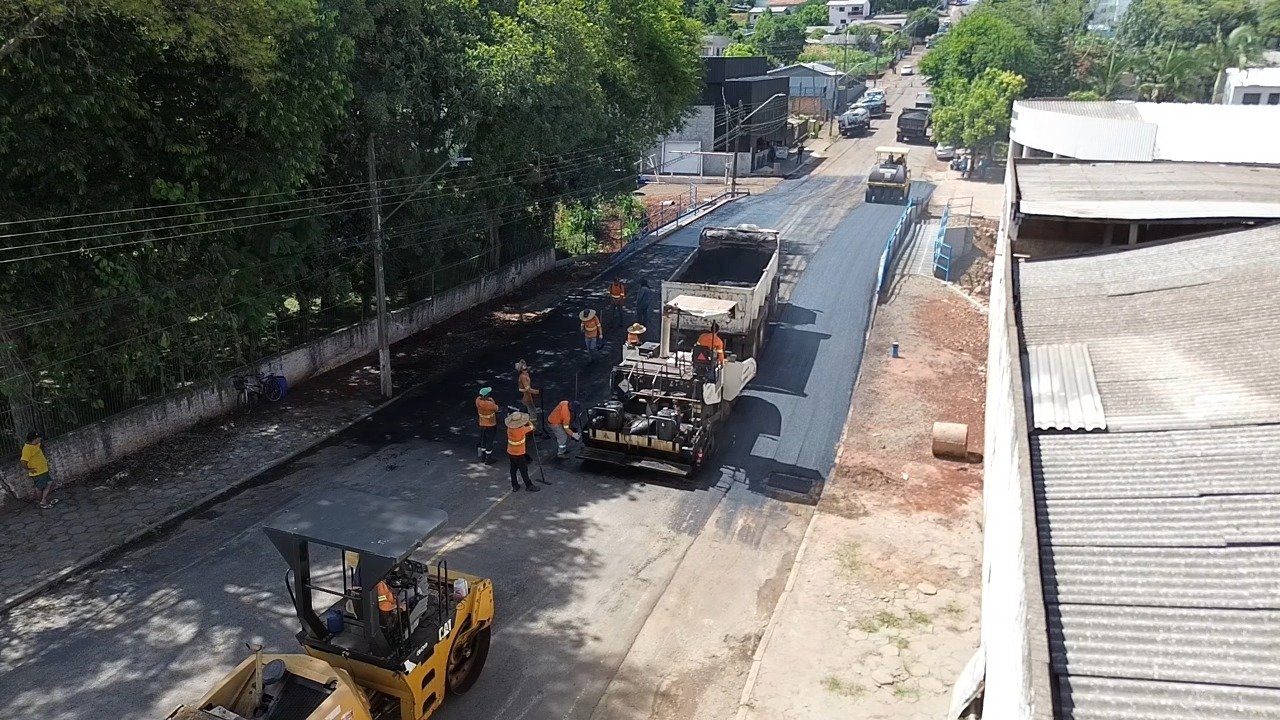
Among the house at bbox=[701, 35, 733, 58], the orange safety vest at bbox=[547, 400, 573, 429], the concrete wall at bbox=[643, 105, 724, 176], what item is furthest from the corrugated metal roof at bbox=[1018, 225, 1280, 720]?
the house at bbox=[701, 35, 733, 58]

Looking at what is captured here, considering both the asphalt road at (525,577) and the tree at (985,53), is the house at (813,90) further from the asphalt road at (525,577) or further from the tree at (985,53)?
the asphalt road at (525,577)

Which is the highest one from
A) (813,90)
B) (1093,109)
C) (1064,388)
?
(813,90)

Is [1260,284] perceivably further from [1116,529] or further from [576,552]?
[576,552]

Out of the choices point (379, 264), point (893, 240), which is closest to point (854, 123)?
point (893, 240)

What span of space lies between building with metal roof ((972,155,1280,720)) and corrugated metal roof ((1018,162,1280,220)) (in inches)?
222

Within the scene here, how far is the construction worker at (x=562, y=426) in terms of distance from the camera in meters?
15.7

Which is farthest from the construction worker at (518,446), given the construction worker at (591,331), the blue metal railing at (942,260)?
the blue metal railing at (942,260)

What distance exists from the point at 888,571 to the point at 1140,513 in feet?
17.7

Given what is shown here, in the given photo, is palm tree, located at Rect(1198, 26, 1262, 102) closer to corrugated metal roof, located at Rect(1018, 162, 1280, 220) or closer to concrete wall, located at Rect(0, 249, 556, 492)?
corrugated metal roof, located at Rect(1018, 162, 1280, 220)

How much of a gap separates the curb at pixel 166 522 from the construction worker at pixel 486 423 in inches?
133

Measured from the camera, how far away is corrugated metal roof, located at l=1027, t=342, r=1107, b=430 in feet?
30.7

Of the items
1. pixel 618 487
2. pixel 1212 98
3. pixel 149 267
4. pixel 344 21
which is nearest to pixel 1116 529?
pixel 618 487

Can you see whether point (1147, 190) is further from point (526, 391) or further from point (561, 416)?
point (526, 391)

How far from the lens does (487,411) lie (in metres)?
15.7
